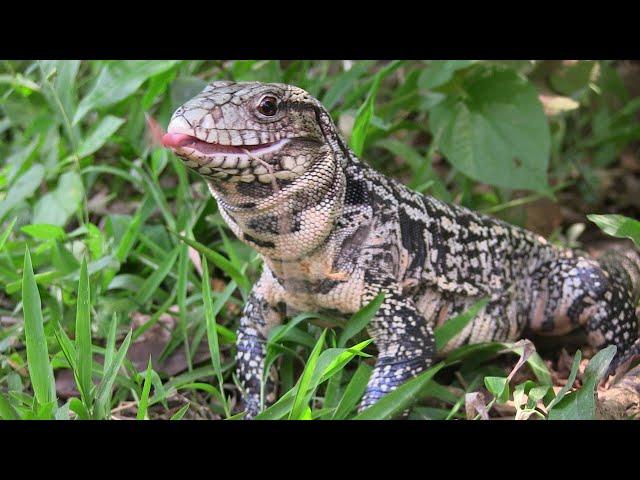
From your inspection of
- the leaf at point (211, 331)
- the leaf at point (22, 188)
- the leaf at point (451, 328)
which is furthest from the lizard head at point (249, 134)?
the leaf at point (22, 188)

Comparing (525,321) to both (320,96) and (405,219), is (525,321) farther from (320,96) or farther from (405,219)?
(320,96)

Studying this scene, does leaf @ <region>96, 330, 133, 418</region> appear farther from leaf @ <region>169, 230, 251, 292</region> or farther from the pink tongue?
leaf @ <region>169, 230, 251, 292</region>

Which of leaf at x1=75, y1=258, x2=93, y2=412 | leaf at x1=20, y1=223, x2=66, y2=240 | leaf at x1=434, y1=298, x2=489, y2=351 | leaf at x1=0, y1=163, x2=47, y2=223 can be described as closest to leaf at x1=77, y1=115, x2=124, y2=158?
leaf at x1=0, y1=163, x2=47, y2=223

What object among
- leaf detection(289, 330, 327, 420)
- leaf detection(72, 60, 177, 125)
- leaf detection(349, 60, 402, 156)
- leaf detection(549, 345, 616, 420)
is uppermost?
leaf detection(72, 60, 177, 125)

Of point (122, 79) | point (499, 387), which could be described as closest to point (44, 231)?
point (122, 79)

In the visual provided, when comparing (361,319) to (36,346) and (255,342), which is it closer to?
(255,342)

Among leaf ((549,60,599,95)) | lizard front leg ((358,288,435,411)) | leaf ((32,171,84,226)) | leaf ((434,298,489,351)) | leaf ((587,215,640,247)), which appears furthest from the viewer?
leaf ((549,60,599,95))

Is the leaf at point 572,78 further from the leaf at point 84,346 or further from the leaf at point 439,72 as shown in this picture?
the leaf at point 84,346
